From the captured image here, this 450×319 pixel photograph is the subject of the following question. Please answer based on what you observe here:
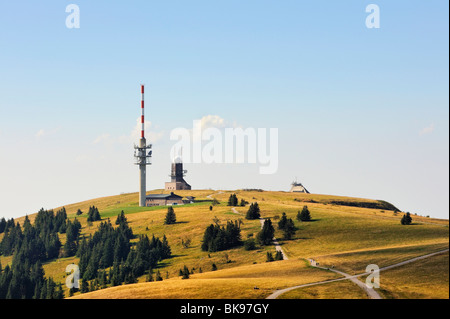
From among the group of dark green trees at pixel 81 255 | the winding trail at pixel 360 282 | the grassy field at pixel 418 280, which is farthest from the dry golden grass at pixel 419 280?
the group of dark green trees at pixel 81 255

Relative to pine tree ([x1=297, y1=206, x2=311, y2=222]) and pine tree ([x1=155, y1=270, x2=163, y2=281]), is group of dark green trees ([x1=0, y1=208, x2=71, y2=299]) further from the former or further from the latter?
pine tree ([x1=297, y1=206, x2=311, y2=222])

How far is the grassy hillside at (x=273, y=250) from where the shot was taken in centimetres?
7306

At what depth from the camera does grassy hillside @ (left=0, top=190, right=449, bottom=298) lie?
73062 millimetres

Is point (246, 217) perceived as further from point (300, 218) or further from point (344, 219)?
point (344, 219)

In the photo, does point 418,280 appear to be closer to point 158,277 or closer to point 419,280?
point 419,280

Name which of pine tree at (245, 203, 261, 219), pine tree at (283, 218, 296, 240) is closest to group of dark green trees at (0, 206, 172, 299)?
pine tree at (245, 203, 261, 219)

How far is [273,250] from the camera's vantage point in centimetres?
11256

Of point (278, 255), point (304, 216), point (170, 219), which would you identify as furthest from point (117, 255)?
point (278, 255)

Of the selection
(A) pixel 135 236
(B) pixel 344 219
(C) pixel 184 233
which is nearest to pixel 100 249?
(A) pixel 135 236

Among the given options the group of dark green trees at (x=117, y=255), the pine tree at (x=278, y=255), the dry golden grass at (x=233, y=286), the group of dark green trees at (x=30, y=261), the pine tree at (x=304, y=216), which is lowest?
the group of dark green trees at (x=30, y=261)

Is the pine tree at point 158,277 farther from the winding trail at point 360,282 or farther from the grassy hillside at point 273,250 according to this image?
the winding trail at point 360,282

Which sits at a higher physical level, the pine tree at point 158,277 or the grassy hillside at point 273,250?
the grassy hillside at point 273,250

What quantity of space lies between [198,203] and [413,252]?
116m

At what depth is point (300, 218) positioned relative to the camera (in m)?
133
